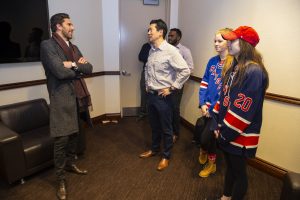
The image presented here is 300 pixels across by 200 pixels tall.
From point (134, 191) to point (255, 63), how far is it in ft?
4.97

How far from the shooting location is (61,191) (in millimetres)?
2088

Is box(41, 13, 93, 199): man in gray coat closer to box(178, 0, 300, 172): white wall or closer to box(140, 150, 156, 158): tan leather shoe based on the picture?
box(140, 150, 156, 158): tan leather shoe

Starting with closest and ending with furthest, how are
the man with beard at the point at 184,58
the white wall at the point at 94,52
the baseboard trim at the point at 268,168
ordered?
1. the baseboard trim at the point at 268,168
2. the white wall at the point at 94,52
3. the man with beard at the point at 184,58

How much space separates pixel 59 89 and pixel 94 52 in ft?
5.70

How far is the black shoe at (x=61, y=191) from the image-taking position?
2056 millimetres

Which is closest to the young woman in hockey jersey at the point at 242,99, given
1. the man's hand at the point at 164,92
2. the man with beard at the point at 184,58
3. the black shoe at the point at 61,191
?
the man's hand at the point at 164,92

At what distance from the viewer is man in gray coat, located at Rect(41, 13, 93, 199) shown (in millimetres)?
1937

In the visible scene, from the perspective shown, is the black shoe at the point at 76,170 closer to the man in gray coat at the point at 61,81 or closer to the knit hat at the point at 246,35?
the man in gray coat at the point at 61,81

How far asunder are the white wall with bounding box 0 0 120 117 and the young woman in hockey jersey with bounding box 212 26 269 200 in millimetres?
2266

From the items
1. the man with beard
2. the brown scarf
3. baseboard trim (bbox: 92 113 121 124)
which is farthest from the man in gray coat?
baseboard trim (bbox: 92 113 121 124)

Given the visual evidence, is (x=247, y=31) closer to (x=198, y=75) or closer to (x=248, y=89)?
(x=248, y=89)

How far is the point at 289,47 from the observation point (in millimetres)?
2148

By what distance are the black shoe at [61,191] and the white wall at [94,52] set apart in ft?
3.94

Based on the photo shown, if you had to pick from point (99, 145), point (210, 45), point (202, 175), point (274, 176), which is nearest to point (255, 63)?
point (202, 175)
